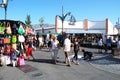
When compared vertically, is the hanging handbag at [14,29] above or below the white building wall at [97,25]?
below

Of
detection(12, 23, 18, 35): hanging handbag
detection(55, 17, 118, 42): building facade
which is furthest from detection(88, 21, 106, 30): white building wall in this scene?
detection(12, 23, 18, 35): hanging handbag

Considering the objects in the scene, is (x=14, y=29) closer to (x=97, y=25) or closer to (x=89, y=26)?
(x=97, y=25)

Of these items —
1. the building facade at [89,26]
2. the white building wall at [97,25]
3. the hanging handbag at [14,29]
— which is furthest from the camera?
the white building wall at [97,25]

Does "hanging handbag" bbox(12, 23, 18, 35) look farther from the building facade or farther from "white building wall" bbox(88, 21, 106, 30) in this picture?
"white building wall" bbox(88, 21, 106, 30)

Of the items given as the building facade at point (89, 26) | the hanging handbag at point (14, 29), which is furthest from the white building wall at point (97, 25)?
the hanging handbag at point (14, 29)

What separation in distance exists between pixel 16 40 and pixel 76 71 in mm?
5703

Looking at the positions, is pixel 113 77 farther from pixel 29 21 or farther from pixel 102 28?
pixel 29 21

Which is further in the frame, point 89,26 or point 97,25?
point 89,26

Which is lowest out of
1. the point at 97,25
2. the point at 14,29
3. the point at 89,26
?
the point at 14,29

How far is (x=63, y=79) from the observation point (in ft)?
37.6

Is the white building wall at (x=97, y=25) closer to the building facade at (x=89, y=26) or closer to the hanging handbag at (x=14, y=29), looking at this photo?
the building facade at (x=89, y=26)

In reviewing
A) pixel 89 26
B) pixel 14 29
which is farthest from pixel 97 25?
pixel 14 29

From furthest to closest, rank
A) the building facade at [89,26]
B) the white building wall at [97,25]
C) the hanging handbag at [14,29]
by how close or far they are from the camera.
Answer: the white building wall at [97,25] < the building facade at [89,26] < the hanging handbag at [14,29]

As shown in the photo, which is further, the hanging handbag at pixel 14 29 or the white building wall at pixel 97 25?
the white building wall at pixel 97 25
